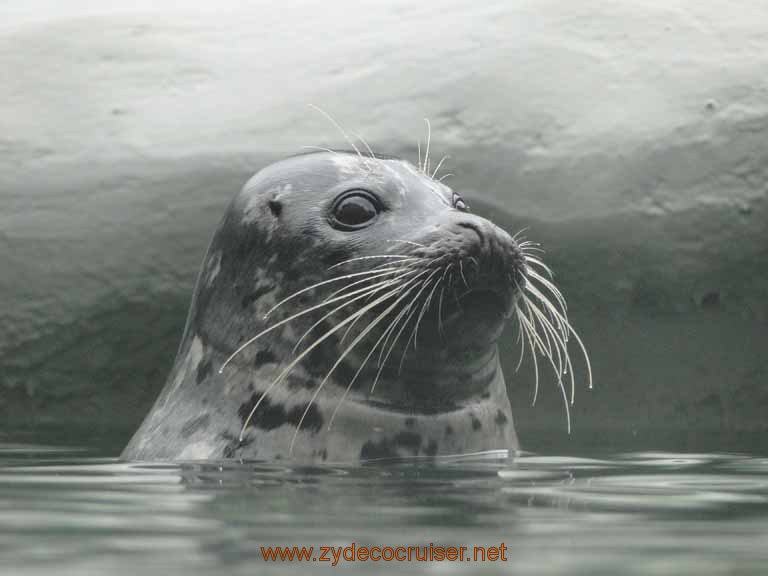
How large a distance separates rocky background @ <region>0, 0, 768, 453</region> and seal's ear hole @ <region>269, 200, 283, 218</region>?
5.27 feet

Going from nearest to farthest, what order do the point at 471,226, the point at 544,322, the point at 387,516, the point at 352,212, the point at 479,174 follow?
the point at 387,516 < the point at 471,226 < the point at 352,212 < the point at 544,322 < the point at 479,174

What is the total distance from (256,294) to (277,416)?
45cm

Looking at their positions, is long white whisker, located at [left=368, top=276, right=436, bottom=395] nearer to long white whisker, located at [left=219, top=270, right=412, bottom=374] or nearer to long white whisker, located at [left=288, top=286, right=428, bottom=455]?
long white whisker, located at [left=288, top=286, right=428, bottom=455]

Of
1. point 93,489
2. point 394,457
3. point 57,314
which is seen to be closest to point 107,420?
point 57,314

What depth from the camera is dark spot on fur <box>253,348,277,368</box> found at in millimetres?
5043

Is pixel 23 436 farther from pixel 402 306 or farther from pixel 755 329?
pixel 755 329

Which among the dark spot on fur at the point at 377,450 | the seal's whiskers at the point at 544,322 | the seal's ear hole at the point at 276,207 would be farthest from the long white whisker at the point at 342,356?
the seal's ear hole at the point at 276,207

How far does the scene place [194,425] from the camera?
5.01 m

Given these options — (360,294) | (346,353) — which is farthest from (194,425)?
(360,294)

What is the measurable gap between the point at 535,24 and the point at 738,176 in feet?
4.58

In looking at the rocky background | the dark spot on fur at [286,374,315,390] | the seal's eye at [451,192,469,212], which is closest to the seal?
the dark spot on fur at [286,374,315,390]

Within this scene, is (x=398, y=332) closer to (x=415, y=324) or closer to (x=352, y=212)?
(x=415, y=324)

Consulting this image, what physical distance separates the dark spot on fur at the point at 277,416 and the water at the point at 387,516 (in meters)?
0.39

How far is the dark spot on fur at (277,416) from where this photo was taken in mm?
4895
